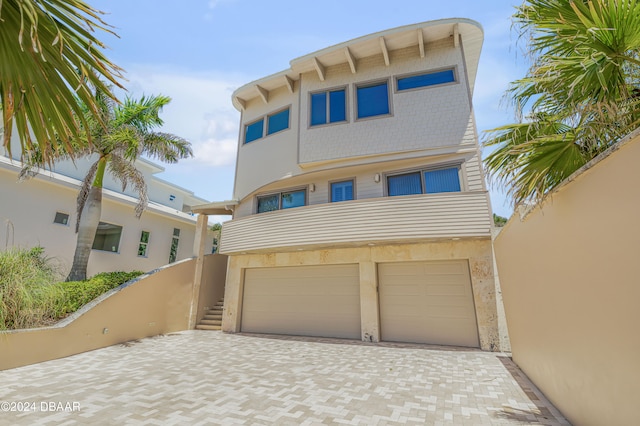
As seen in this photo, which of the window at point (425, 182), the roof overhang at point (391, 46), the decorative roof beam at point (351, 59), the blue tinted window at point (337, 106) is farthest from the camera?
the blue tinted window at point (337, 106)

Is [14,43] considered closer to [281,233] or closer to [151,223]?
[281,233]

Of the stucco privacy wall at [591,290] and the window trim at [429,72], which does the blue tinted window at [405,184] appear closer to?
the window trim at [429,72]

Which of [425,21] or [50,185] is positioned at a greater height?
[425,21]

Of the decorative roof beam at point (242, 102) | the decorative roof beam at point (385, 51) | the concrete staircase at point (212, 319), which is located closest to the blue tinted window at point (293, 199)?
the decorative roof beam at point (242, 102)

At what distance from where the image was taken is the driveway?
3914 mm

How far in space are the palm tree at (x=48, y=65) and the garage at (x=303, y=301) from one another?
8.82 meters

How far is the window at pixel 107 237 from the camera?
45.3 feet

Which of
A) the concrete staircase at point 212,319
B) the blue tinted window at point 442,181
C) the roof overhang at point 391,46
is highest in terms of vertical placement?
the roof overhang at point 391,46

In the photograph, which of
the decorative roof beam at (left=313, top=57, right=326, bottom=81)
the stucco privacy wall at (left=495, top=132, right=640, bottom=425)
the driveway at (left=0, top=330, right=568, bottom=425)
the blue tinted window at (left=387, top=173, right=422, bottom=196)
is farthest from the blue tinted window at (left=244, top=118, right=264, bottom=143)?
the stucco privacy wall at (left=495, top=132, right=640, bottom=425)

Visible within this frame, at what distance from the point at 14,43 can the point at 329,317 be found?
32.5ft

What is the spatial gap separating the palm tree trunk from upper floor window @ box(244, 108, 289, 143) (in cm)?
583

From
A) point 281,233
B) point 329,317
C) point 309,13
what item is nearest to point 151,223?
point 281,233

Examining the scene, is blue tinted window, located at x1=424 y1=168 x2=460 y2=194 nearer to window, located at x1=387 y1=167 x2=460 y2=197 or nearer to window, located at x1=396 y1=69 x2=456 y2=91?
window, located at x1=387 y1=167 x2=460 y2=197

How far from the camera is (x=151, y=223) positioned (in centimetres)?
1606
